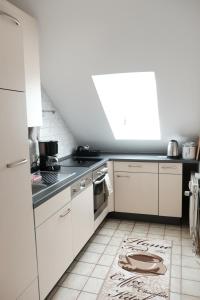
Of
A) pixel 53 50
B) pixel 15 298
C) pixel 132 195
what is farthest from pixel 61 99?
pixel 15 298

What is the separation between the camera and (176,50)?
2.37 m

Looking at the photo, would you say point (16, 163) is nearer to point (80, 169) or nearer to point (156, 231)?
point (80, 169)

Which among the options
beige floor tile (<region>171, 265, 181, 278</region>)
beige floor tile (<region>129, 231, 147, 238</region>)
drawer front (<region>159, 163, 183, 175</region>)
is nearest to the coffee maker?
beige floor tile (<region>129, 231, 147, 238</region>)

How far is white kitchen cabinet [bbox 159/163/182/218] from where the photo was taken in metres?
3.25

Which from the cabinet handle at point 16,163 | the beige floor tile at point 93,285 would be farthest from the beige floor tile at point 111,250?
the cabinet handle at point 16,163

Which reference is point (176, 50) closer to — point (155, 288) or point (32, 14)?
point (32, 14)

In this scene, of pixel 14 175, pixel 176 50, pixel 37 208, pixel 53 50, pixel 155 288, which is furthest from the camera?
pixel 53 50

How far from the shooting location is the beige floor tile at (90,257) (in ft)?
8.48

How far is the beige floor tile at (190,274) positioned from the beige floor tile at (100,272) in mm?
681

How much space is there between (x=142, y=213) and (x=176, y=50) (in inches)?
80.3

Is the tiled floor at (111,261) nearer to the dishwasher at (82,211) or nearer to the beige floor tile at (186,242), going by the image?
the beige floor tile at (186,242)

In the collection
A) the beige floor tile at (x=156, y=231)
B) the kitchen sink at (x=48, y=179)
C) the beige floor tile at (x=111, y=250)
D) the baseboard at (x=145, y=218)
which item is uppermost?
the kitchen sink at (x=48, y=179)

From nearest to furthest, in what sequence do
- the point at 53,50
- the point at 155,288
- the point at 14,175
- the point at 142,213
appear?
the point at 14,175 → the point at 155,288 → the point at 53,50 → the point at 142,213

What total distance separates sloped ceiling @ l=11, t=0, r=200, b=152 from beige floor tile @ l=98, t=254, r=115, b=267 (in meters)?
1.63
